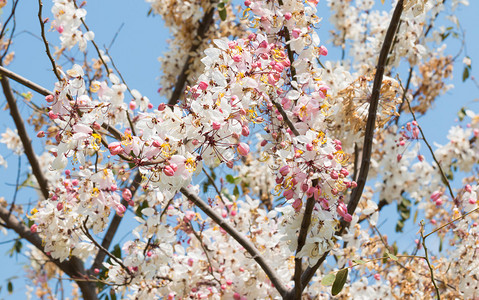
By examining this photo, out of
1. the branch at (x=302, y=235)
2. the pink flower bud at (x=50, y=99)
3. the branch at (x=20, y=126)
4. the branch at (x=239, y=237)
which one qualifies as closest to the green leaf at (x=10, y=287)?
the branch at (x=20, y=126)

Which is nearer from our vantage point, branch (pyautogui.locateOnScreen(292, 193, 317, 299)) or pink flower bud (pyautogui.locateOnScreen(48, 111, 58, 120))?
pink flower bud (pyautogui.locateOnScreen(48, 111, 58, 120))

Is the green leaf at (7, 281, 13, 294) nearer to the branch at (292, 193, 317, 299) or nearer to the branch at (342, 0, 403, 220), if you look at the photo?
the branch at (292, 193, 317, 299)

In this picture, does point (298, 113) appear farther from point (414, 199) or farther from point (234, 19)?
point (414, 199)

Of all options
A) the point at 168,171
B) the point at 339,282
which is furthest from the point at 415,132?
the point at 168,171

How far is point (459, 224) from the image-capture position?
2.80 m

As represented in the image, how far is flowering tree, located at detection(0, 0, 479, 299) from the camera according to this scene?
1.72 m

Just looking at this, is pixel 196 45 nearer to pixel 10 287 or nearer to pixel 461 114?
pixel 461 114

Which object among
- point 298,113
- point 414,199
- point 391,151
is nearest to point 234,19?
point 391,151

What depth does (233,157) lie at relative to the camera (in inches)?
68.6

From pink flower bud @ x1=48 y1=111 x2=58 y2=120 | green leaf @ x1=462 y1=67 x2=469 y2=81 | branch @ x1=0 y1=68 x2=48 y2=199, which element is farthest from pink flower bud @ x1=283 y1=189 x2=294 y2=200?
green leaf @ x1=462 y1=67 x2=469 y2=81

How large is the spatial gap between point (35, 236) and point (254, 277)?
5.30 ft

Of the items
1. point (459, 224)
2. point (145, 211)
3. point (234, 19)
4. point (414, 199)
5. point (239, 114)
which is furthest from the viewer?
point (414, 199)

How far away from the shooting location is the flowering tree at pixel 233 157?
1.72m

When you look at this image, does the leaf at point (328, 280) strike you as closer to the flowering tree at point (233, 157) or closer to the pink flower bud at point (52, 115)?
the flowering tree at point (233, 157)
